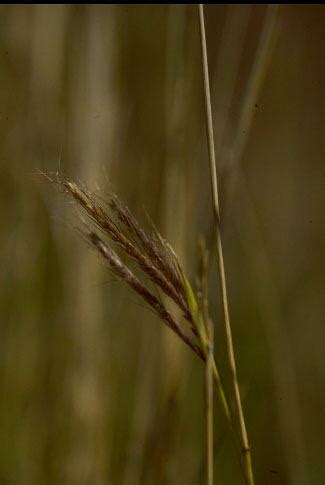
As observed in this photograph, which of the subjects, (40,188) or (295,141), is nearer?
(40,188)

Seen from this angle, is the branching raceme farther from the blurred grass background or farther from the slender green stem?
the blurred grass background

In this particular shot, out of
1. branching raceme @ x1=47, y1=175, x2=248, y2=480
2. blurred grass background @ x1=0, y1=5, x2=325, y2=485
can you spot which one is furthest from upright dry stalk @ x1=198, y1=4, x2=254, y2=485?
blurred grass background @ x1=0, y1=5, x2=325, y2=485

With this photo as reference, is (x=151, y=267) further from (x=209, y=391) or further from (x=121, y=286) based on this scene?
(x=121, y=286)

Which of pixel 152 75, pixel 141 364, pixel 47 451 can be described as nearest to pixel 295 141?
pixel 152 75

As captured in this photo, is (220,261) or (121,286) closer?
(220,261)

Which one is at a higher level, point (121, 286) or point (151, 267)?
point (121, 286)

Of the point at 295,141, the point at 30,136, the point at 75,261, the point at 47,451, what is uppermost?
the point at 295,141

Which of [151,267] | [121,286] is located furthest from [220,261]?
[121,286]

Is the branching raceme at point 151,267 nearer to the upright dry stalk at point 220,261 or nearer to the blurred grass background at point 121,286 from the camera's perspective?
the upright dry stalk at point 220,261

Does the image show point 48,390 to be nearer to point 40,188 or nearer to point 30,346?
point 30,346
